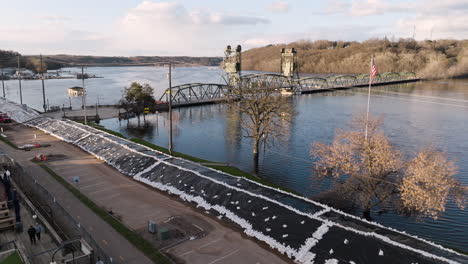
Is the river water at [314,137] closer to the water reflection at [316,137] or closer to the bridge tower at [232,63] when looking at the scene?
the water reflection at [316,137]

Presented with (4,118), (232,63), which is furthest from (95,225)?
(232,63)

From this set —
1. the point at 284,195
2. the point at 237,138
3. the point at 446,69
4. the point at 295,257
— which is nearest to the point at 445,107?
the point at 237,138

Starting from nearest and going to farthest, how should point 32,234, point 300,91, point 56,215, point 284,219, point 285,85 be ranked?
point 32,234, point 284,219, point 56,215, point 300,91, point 285,85

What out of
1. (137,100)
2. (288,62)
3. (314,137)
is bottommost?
(314,137)

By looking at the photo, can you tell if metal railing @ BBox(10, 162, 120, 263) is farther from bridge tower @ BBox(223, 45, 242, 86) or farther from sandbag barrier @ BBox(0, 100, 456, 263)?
bridge tower @ BBox(223, 45, 242, 86)

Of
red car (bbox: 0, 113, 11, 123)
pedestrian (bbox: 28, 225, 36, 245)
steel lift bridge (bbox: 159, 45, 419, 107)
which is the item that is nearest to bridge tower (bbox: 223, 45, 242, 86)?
steel lift bridge (bbox: 159, 45, 419, 107)

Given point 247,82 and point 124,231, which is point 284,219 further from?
point 247,82
